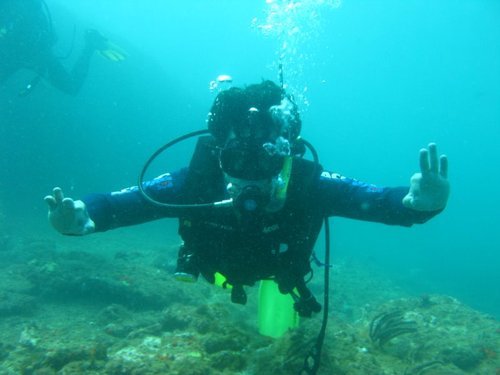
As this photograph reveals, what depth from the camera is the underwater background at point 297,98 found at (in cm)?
2875

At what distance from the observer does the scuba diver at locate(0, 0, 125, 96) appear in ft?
46.5

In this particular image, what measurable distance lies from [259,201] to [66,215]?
1709 millimetres

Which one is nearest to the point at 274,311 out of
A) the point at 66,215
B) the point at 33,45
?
the point at 66,215

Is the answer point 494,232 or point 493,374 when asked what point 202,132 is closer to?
point 493,374

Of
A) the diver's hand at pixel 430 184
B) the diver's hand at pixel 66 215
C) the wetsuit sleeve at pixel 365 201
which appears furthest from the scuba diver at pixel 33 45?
the diver's hand at pixel 430 184

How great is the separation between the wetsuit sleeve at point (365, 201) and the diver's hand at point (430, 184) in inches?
6.6

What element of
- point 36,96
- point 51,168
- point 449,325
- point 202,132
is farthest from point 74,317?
point 36,96

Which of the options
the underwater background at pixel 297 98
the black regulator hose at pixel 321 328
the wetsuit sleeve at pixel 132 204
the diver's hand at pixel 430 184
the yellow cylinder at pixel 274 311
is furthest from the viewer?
the underwater background at pixel 297 98

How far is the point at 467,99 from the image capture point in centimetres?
11669

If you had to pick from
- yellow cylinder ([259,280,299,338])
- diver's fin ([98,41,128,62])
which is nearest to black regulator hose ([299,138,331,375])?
yellow cylinder ([259,280,299,338])

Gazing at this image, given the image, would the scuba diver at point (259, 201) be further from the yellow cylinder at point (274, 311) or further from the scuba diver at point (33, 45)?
the scuba diver at point (33, 45)

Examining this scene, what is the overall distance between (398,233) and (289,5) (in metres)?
40.9

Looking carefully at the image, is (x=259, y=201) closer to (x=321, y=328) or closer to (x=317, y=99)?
(x=321, y=328)

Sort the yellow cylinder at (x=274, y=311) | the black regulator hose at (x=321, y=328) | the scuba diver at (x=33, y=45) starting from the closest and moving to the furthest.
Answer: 1. the black regulator hose at (x=321, y=328)
2. the yellow cylinder at (x=274, y=311)
3. the scuba diver at (x=33, y=45)
